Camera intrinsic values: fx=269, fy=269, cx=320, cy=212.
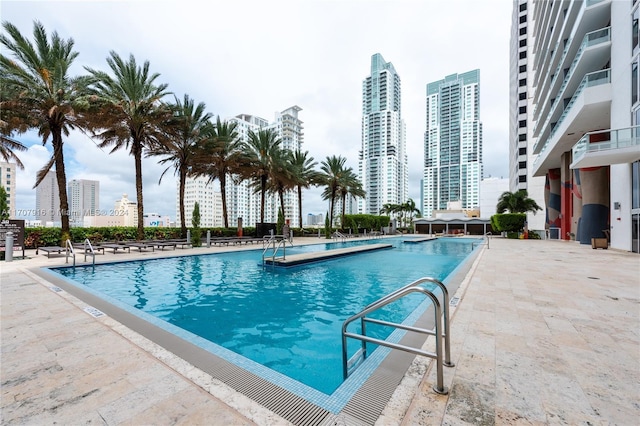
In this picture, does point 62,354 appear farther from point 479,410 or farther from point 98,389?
point 479,410

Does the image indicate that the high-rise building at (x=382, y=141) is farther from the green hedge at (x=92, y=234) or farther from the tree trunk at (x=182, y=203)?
the green hedge at (x=92, y=234)

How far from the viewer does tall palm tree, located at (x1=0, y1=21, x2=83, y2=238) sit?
13078 millimetres

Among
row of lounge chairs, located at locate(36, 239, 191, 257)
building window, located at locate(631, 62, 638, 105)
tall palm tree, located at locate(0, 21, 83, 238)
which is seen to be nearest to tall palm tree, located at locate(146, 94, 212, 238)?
row of lounge chairs, located at locate(36, 239, 191, 257)

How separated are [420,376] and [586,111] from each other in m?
22.8

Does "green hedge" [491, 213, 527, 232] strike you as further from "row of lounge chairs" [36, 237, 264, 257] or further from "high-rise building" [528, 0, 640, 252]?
"row of lounge chairs" [36, 237, 264, 257]

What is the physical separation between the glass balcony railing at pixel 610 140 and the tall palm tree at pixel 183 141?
24.1 metres

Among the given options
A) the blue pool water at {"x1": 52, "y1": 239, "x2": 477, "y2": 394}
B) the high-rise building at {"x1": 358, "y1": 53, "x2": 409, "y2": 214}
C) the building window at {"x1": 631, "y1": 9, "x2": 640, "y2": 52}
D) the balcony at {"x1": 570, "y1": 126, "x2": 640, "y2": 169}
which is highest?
the high-rise building at {"x1": 358, "y1": 53, "x2": 409, "y2": 214}

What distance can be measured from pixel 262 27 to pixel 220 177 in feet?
46.6

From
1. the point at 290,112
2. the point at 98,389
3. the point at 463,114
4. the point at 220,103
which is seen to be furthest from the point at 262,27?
the point at 463,114

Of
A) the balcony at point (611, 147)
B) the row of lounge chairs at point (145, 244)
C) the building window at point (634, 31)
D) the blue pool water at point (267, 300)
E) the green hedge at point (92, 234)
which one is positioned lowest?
the blue pool water at point (267, 300)

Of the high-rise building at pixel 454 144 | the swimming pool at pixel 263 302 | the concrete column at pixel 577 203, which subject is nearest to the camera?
the swimming pool at pixel 263 302

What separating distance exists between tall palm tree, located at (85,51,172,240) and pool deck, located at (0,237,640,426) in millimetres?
14646

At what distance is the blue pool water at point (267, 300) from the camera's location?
403cm

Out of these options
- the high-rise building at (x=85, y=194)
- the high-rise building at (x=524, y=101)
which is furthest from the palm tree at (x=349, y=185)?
the high-rise building at (x=85, y=194)
